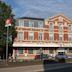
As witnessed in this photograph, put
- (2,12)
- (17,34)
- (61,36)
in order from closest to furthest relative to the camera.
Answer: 1. (2,12)
2. (17,34)
3. (61,36)

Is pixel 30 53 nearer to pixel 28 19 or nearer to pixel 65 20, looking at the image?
pixel 28 19

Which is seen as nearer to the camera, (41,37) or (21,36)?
(21,36)

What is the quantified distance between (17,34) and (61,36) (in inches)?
547

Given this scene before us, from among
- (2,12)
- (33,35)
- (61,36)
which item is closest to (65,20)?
(61,36)

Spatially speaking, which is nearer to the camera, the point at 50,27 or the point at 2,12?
the point at 2,12

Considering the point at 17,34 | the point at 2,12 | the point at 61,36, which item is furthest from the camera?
the point at 61,36

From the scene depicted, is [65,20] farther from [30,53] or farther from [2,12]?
[2,12]

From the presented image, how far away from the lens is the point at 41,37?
273 ft

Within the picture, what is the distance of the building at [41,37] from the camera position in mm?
80500

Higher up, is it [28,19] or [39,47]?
[28,19]

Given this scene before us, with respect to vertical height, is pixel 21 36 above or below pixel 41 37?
above

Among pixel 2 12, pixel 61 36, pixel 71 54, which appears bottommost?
pixel 71 54

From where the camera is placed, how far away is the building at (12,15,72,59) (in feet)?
264

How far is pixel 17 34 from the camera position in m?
80.2
